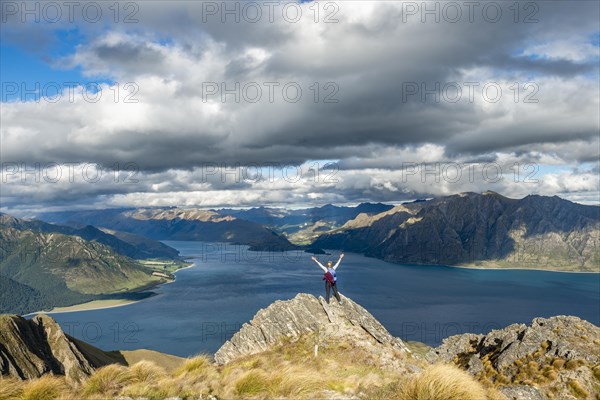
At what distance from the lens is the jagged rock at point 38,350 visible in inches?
4732

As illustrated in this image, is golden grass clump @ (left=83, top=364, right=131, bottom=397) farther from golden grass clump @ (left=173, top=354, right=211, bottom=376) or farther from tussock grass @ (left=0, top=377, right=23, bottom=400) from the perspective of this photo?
golden grass clump @ (left=173, top=354, right=211, bottom=376)

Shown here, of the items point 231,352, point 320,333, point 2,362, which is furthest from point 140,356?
point 320,333

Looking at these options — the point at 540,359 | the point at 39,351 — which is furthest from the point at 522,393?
the point at 39,351

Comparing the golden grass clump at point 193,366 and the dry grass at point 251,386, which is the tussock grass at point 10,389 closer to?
the dry grass at point 251,386

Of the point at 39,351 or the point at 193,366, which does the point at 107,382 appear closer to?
the point at 193,366

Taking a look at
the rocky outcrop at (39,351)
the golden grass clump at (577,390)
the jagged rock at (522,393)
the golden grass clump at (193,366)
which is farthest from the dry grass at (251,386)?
the rocky outcrop at (39,351)

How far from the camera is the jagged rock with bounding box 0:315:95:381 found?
394 ft

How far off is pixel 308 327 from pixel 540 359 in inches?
867

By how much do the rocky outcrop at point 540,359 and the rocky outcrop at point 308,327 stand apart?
9774 millimetres

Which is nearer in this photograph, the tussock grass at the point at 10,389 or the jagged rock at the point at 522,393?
the tussock grass at the point at 10,389

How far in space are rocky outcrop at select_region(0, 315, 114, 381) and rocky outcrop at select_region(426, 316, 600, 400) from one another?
118m

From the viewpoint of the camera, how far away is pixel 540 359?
35.2 m

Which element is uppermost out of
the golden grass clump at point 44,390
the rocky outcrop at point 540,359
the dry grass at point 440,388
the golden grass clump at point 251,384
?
the dry grass at point 440,388

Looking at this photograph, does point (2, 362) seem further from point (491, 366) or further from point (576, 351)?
point (576, 351)
